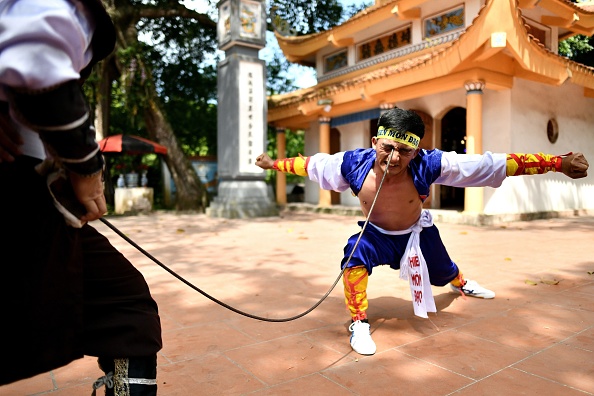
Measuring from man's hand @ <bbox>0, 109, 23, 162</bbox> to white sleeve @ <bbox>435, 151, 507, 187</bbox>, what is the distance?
2112 mm

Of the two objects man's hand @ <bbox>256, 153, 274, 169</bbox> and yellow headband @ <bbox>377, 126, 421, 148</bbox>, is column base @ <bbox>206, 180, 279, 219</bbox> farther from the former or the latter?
yellow headband @ <bbox>377, 126, 421, 148</bbox>

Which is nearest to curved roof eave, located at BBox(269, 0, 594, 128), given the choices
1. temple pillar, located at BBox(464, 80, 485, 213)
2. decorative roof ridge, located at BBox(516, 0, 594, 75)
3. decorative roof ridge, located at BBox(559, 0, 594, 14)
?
decorative roof ridge, located at BBox(516, 0, 594, 75)

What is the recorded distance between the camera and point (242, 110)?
10.7 meters

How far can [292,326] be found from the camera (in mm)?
2811

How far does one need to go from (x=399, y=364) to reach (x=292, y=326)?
805 millimetres

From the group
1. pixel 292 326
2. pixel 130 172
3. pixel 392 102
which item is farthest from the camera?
pixel 130 172

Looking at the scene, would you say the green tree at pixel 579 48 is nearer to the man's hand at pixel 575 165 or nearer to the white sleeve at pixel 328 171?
the man's hand at pixel 575 165

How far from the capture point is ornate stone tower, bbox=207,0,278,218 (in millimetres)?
10539

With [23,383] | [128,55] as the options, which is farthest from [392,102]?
[23,383]

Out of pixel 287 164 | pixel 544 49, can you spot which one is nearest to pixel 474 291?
pixel 287 164

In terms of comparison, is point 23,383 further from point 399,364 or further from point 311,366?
point 399,364

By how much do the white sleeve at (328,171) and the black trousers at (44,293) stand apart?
166 centimetres

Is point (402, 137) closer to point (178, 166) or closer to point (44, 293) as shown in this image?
point (44, 293)

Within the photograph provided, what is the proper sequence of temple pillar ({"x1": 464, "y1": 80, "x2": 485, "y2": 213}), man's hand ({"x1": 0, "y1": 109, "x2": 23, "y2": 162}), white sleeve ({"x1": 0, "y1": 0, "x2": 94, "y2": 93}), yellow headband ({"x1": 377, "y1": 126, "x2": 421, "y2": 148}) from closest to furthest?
white sleeve ({"x1": 0, "y1": 0, "x2": 94, "y2": 93}) < man's hand ({"x1": 0, "y1": 109, "x2": 23, "y2": 162}) < yellow headband ({"x1": 377, "y1": 126, "x2": 421, "y2": 148}) < temple pillar ({"x1": 464, "y1": 80, "x2": 485, "y2": 213})
